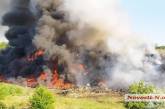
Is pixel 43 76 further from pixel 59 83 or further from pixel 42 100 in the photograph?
pixel 42 100

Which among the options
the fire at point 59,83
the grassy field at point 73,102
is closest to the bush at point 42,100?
the grassy field at point 73,102

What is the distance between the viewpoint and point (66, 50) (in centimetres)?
8175

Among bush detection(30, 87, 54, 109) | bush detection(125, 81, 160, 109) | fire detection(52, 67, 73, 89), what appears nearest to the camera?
bush detection(30, 87, 54, 109)

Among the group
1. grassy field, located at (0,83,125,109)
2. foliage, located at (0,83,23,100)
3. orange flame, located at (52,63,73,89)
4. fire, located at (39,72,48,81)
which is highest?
fire, located at (39,72,48,81)

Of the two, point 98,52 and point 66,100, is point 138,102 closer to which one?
point 66,100

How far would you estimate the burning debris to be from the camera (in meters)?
77.2

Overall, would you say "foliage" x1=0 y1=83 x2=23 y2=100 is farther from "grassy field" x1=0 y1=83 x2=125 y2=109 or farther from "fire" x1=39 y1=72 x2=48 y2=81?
"fire" x1=39 y1=72 x2=48 y2=81

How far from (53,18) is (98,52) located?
11.4 metres

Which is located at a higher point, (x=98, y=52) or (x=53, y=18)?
(x=53, y=18)

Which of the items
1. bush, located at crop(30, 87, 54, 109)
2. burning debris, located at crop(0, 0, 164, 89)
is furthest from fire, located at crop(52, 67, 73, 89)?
bush, located at crop(30, 87, 54, 109)

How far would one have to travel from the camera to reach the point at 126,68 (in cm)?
8069

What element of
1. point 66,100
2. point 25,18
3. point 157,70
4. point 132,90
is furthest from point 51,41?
point 132,90

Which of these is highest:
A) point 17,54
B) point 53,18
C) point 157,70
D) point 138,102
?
point 53,18

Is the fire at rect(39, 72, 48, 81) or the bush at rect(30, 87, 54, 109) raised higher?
the fire at rect(39, 72, 48, 81)
